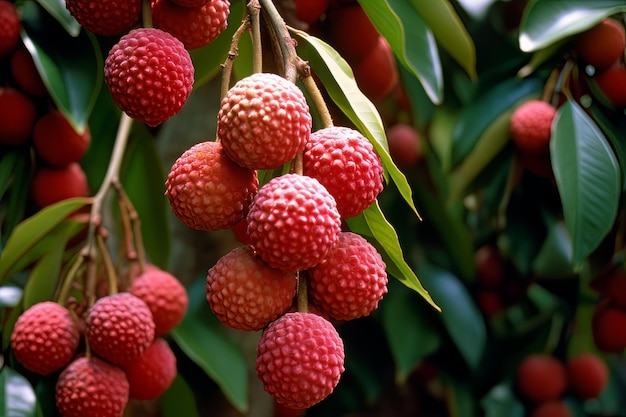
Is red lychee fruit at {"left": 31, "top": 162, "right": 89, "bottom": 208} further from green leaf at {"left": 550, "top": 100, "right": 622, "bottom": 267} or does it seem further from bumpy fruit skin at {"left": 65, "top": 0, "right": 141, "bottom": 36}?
green leaf at {"left": 550, "top": 100, "right": 622, "bottom": 267}

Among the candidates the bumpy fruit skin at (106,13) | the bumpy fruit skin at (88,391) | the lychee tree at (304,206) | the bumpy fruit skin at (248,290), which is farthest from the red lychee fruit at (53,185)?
the bumpy fruit skin at (248,290)

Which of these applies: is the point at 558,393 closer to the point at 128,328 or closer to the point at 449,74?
the point at 449,74

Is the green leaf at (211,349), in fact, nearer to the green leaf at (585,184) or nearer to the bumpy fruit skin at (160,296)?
the bumpy fruit skin at (160,296)

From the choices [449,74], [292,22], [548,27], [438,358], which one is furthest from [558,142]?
[438,358]

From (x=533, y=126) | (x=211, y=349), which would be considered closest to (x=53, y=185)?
(x=211, y=349)

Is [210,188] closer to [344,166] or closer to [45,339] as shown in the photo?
[344,166]

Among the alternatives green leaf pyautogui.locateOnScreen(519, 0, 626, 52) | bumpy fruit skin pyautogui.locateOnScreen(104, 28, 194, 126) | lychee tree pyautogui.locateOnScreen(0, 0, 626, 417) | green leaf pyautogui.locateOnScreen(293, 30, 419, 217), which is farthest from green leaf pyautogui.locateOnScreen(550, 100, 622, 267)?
bumpy fruit skin pyautogui.locateOnScreen(104, 28, 194, 126)

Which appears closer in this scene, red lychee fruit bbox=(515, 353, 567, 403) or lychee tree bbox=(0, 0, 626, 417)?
lychee tree bbox=(0, 0, 626, 417)
